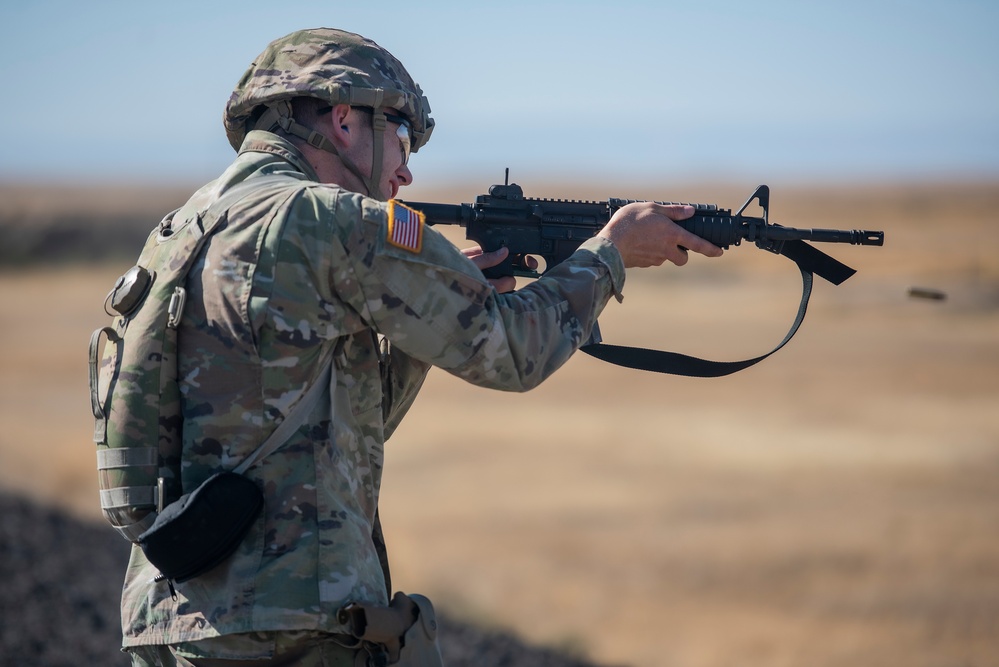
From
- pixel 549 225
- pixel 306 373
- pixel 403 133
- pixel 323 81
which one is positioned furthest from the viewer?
pixel 549 225

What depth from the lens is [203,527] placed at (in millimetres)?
2730

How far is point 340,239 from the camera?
279 centimetres

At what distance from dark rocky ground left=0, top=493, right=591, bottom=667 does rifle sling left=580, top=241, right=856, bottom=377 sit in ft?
11.8

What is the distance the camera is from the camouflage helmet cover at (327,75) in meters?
3.08

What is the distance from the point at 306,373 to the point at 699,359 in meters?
1.52

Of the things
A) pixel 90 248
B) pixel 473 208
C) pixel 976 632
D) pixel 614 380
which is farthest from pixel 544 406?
pixel 90 248

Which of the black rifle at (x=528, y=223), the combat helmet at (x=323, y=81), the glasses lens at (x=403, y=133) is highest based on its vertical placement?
the combat helmet at (x=323, y=81)

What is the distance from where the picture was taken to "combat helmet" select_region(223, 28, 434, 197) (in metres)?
3.08

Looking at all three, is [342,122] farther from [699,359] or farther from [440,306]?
[699,359]

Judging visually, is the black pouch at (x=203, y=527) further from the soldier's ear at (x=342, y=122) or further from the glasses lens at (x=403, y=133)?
the glasses lens at (x=403, y=133)

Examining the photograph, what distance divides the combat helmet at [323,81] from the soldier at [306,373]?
220 mm

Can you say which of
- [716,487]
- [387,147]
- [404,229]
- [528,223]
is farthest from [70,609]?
[716,487]

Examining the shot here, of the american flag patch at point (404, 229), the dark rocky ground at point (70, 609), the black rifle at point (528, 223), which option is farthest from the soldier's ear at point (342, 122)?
the dark rocky ground at point (70, 609)

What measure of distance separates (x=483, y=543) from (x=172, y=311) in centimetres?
1039
